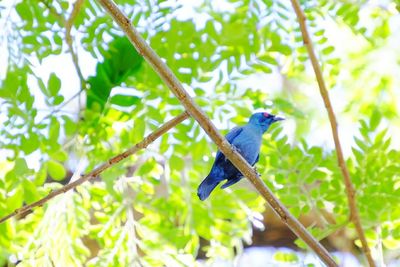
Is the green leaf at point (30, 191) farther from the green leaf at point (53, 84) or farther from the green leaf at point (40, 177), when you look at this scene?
the green leaf at point (53, 84)

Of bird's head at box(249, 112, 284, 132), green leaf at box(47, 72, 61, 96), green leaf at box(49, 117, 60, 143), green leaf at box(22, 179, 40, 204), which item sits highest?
green leaf at box(47, 72, 61, 96)

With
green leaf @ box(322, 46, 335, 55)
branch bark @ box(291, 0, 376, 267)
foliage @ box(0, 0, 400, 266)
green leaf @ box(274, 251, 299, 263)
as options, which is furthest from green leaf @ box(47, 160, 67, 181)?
green leaf @ box(322, 46, 335, 55)

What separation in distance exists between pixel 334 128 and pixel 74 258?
34.5 inches

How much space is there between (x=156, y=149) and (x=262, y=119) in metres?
0.47

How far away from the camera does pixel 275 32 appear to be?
7.96 feet

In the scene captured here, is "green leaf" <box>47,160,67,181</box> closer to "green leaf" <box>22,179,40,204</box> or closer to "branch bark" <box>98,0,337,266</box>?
"green leaf" <box>22,179,40,204</box>

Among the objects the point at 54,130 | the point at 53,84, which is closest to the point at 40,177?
the point at 54,130

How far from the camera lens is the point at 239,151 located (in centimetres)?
186

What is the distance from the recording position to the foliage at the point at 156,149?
2207 millimetres

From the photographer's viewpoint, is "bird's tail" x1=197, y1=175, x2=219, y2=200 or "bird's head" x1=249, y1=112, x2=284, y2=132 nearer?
"bird's tail" x1=197, y1=175, x2=219, y2=200

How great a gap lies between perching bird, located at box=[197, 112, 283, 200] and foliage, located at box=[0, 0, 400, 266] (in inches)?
9.4

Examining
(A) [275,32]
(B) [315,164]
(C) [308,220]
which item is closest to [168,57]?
(A) [275,32]

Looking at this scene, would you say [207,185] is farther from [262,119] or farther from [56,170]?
[56,170]

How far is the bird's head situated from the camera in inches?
76.0
